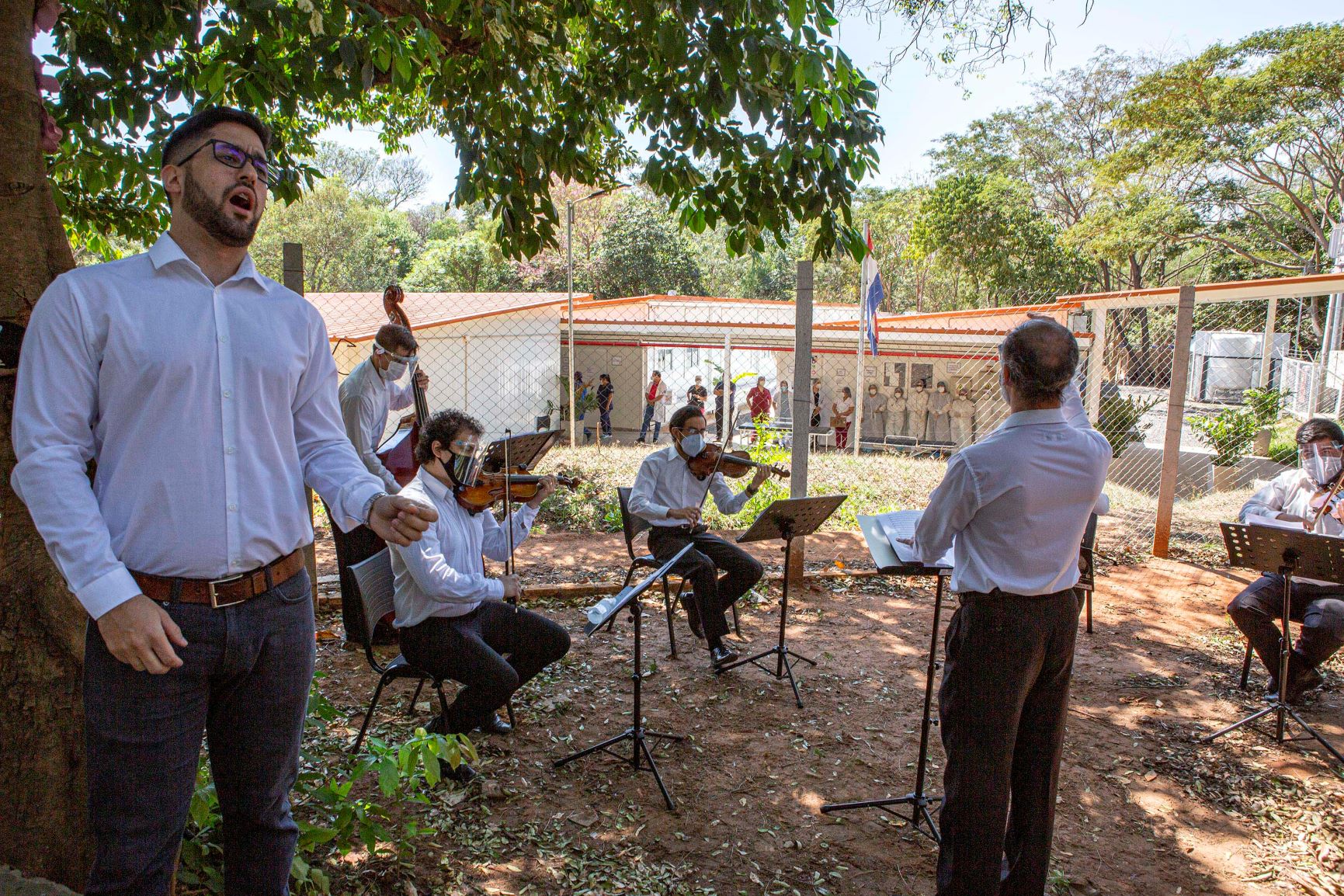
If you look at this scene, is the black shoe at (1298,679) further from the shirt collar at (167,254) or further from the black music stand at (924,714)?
the shirt collar at (167,254)

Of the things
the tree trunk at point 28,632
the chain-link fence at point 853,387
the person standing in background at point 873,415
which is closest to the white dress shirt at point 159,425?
the tree trunk at point 28,632

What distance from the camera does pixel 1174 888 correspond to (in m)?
3.28

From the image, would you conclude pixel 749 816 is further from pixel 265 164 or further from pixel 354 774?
pixel 265 164

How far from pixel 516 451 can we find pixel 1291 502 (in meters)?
4.69

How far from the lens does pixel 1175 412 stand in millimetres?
7586

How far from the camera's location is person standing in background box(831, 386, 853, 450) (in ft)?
55.2

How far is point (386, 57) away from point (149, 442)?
2.21 m

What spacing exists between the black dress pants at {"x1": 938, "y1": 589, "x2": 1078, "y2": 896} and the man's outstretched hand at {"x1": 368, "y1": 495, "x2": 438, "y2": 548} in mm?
1821

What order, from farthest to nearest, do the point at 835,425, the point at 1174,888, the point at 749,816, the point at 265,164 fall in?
the point at 835,425, the point at 749,816, the point at 1174,888, the point at 265,164

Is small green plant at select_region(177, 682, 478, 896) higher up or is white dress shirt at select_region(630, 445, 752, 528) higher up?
white dress shirt at select_region(630, 445, 752, 528)

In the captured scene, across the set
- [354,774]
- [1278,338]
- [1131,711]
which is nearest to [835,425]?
[1131,711]

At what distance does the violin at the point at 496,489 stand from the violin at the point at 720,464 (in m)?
1.42

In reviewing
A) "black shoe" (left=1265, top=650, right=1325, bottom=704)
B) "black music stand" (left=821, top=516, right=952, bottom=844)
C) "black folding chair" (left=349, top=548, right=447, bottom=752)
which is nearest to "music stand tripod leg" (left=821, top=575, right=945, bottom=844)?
"black music stand" (left=821, top=516, right=952, bottom=844)

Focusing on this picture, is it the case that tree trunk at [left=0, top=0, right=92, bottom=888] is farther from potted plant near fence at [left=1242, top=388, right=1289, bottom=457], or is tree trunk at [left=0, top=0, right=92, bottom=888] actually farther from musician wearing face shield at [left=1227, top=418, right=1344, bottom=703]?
potted plant near fence at [left=1242, top=388, right=1289, bottom=457]
